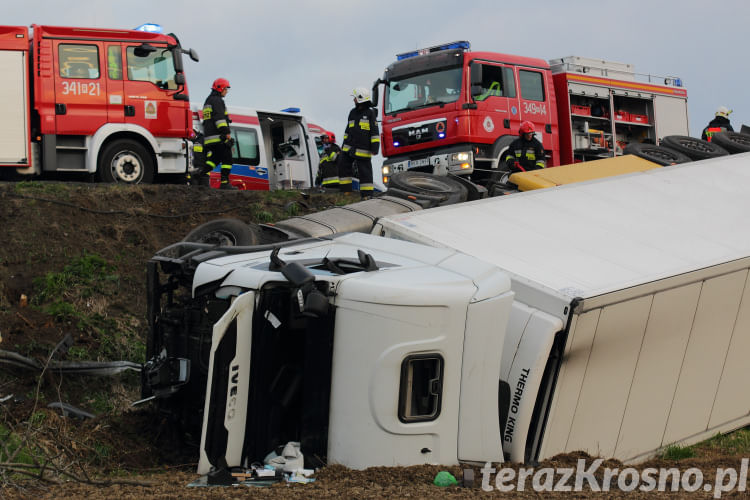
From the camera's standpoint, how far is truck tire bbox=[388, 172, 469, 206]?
7.63 m

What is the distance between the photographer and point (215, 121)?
1255 cm

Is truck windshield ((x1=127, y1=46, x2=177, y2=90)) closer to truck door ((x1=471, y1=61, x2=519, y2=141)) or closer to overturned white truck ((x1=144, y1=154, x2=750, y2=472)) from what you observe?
truck door ((x1=471, y1=61, x2=519, y2=141))

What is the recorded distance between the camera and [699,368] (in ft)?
19.8

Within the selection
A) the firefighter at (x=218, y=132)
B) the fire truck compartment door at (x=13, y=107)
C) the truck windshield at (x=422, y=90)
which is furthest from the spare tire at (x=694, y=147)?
Result: the fire truck compartment door at (x=13, y=107)

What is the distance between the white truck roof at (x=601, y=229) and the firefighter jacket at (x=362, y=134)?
18.2ft

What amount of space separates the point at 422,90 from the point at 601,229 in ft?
29.7

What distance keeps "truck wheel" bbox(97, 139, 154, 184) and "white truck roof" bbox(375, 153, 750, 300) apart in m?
6.82

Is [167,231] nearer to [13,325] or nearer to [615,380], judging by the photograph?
[13,325]

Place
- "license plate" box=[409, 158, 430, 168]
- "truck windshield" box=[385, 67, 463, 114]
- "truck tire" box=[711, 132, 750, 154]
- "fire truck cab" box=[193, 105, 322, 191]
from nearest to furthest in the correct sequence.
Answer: "truck tire" box=[711, 132, 750, 154], "truck windshield" box=[385, 67, 463, 114], "license plate" box=[409, 158, 430, 168], "fire truck cab" box=[193, 105, 322, 191]

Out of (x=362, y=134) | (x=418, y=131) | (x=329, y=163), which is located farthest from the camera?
(x=329, y=163)

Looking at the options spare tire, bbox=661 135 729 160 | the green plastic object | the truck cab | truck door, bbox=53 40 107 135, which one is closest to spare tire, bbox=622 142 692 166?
spare tire, bbox=661 135 729 160

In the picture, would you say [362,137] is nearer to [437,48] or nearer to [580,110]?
[437,48]

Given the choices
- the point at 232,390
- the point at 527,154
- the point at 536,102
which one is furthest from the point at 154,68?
the point at 232,390

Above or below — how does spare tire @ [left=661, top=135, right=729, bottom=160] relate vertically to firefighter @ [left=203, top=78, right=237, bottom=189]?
above
